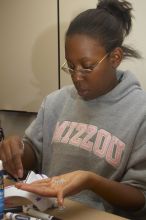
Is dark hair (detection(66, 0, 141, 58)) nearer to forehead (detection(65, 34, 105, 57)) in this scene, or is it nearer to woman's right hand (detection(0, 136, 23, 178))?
forehead (detection(65, 34, 105, 57))

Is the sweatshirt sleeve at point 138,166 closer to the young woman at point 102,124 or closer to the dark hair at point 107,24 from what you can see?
the young woman at point 102,124

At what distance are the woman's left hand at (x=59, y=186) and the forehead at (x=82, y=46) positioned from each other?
1.42ft

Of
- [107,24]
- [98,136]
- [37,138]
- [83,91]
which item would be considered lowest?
[37,138]

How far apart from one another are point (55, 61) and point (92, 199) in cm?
125

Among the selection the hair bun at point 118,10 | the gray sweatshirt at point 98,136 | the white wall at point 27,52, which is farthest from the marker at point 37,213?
the white wall at point 27,52

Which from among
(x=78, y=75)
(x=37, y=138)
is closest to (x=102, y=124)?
(x=78, y=75)

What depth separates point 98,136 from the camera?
1.26 metres

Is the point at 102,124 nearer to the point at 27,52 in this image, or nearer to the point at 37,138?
the point at 37,138

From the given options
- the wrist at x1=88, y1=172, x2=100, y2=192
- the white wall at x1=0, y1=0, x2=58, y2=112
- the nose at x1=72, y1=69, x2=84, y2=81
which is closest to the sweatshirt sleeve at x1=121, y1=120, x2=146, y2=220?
the wrist at x1=88, y1=172, x2=100, y2=192

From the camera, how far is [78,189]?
0.95m

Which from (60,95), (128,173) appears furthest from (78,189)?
(60,95)

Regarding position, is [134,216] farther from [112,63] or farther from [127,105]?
[112,63]

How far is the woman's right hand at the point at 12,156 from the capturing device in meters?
1.15

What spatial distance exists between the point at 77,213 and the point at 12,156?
1.04 ft
